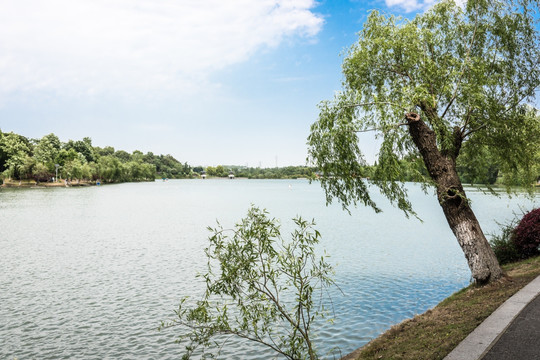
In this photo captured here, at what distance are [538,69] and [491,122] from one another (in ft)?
10.8

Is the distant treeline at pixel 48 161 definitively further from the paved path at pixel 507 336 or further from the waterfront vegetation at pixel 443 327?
the paved path at pixel 507 336

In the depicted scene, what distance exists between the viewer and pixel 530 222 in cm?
1389

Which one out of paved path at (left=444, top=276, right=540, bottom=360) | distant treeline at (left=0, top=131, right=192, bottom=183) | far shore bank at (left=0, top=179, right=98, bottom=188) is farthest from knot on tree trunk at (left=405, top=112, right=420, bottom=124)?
far shore bank at (left=0, top=179, right=98, bottom=188)

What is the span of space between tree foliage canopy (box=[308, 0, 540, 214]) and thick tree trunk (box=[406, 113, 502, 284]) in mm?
378

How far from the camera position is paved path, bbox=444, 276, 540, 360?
5.40 m

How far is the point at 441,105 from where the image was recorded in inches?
487

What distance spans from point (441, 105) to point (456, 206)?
337 centimetres

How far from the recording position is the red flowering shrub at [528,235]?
1388 centimetres

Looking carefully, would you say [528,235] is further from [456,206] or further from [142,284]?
[142,284]

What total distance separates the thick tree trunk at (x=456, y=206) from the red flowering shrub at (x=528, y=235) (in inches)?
162

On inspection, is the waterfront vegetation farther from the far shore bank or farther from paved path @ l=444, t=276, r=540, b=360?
the far shore bank

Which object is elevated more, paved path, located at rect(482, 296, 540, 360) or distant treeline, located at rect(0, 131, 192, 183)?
distant treeline, located at rect(0, 131, 192, 183)

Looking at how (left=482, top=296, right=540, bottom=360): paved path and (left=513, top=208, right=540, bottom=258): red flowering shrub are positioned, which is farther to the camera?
(left=513, top=208, right=540, bottom=258): red flowering shrub

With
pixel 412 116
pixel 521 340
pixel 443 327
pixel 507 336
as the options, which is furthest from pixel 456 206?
pixel 521 340
